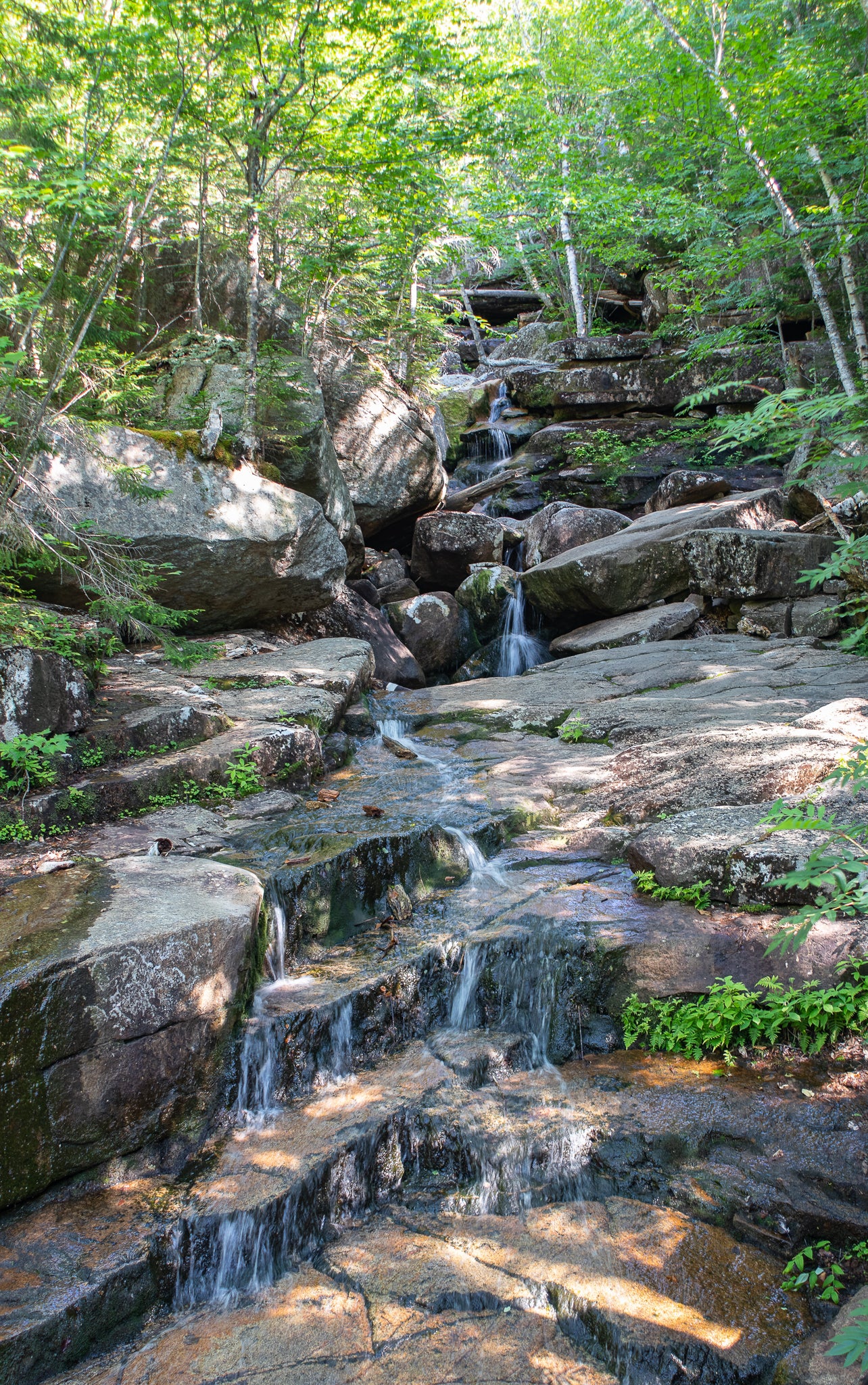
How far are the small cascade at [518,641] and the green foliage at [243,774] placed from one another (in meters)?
6.16

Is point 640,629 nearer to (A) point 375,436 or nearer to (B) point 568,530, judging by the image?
(B) point 568,530

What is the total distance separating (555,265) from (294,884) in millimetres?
23432

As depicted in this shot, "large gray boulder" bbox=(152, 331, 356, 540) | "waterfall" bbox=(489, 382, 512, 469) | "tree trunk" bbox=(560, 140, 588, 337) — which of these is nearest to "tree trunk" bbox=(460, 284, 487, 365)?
"tree trunk" bbox=(560, 140, 588, 337)

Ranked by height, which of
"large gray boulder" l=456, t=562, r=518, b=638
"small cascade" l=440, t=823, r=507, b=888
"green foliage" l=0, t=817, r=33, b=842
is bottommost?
"small cascade" l=440, t=823, r=507, b=888

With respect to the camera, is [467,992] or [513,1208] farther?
[467,992]

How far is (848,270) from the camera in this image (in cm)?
941

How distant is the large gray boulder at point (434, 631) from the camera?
11.6 m

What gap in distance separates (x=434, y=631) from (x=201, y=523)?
4.66m

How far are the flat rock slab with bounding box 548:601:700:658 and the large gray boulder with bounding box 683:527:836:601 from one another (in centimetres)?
55

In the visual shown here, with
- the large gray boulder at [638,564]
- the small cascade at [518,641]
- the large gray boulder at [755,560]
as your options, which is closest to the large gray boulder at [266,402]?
the small cascade at [518,641]

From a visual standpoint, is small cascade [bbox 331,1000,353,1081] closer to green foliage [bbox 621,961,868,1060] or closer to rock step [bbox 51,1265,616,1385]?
rock step [bbox 51,1265,616,1385]

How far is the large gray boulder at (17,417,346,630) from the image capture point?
23.5 ft

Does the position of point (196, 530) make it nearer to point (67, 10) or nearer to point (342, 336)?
point (67, 10)

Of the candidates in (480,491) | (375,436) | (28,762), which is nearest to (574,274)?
(480,491)
